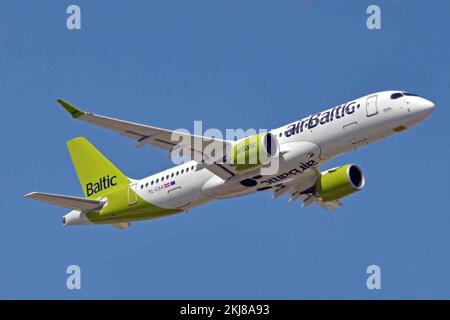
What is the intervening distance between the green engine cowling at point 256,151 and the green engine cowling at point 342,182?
6.73 meters

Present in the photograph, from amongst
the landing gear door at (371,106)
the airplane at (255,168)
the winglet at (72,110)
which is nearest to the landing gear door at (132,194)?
the airplane at (255,168)

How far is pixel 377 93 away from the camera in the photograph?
59.4m

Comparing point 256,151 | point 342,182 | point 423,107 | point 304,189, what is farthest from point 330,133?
point 304,189

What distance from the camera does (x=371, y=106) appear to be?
58.6 meters

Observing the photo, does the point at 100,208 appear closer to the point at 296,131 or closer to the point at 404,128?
the point at 296,131

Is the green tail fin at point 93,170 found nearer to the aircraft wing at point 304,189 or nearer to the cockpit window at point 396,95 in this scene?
the aircraft wing at point 304,189

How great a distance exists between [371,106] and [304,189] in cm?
904

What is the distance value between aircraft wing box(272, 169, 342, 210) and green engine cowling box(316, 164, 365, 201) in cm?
72

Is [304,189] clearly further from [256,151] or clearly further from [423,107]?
[423,107]

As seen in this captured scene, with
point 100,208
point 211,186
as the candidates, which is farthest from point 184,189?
point 100,208

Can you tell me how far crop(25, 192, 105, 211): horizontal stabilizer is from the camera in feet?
207

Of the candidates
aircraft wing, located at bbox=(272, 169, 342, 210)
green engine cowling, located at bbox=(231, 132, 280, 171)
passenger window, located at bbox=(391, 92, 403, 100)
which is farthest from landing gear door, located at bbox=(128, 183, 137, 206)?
passenger window, located at bbox=(391, 92, 403, 100)

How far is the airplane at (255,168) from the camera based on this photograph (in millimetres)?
58469

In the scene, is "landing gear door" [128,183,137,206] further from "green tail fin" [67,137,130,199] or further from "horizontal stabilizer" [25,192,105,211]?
"horizontal stabilizer" [25,192,105,211]
